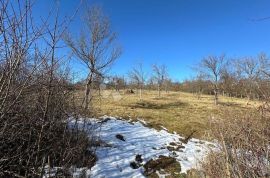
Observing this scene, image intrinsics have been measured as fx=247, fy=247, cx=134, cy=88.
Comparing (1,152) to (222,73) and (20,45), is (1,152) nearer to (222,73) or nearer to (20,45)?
(20,45)

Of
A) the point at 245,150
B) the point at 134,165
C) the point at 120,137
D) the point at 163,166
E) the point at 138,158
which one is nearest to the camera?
the point at 245,150

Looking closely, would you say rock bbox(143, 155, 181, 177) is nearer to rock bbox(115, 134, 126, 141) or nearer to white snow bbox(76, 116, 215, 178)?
white snow bbox(76, 116, 215, 178)

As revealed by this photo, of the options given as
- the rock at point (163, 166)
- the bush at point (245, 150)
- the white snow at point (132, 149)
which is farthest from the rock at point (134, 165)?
the bush at point (245, 150)

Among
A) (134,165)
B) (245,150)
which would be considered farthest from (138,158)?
(245,150)

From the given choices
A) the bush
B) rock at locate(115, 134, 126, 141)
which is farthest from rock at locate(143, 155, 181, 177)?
rock at locate(115, 134, 126, 141)

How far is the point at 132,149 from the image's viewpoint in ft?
28.5

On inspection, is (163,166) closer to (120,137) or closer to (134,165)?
(134,165)

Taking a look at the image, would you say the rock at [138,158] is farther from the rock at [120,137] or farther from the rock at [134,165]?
the rock at [120,137]

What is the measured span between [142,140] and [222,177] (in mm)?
5547

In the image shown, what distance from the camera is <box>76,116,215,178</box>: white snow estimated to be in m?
6.68

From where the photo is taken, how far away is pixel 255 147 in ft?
16.2

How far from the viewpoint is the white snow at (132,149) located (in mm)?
6684

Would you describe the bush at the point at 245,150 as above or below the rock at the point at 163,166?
above

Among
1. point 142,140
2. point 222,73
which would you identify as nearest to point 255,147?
point 142,140
